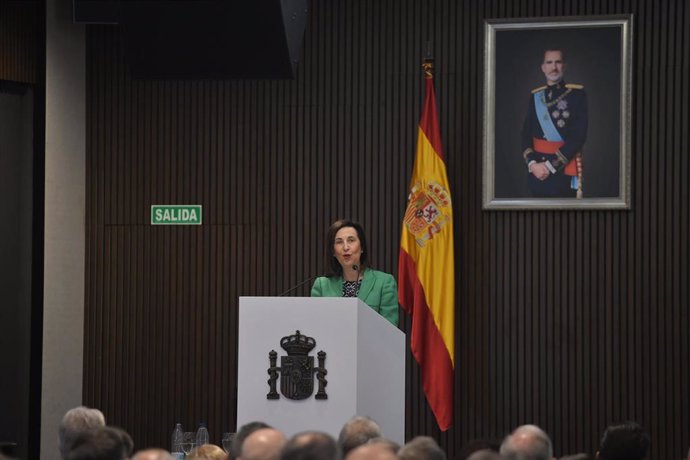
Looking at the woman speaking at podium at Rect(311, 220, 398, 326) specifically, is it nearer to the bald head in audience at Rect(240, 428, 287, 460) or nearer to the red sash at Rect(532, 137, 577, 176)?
the red sash at Rect(532, 137, 577, 176)

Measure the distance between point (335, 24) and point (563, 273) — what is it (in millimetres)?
2720

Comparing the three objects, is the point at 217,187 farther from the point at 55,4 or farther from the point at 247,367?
the point at 247,367

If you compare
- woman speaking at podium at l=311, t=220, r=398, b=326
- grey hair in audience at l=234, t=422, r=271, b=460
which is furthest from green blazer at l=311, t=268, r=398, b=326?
grey hair in audience at l=234, t=422, r=271, b=460

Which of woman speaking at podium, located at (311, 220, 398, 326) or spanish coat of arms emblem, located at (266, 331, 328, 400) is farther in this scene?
woman speaking at podium, located at (311, 220, 398, 326)

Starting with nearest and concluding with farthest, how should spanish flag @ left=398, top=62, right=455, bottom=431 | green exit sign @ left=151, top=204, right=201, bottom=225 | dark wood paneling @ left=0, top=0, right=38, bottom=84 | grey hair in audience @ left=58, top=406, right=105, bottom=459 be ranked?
grey hair in audience @ left=58, top=406, right=105, bottom=459 < spanish flag @ left=398, top=62, right=455, bottom=431 < dark wood paneling @ left=0, top=0, right=38, bottom=84 < green exit sign @ left=151, top=204, right=201, bottom=225

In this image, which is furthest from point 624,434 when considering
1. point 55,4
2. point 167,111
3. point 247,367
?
point 55,4

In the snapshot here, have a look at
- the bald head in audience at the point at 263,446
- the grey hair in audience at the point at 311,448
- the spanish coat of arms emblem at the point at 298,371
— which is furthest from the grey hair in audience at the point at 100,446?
the spanish coat of arms emblem at the point at 298,371

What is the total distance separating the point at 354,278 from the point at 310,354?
45.5 inches

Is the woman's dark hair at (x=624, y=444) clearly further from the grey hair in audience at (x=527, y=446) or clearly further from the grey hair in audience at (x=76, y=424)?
the grey hair in audience at (x=76, y=424)

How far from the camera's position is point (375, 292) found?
6.84 metres

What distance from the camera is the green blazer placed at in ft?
22.5

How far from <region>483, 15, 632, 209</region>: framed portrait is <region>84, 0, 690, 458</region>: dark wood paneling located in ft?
0.37

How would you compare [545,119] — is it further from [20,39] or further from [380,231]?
[20,39]

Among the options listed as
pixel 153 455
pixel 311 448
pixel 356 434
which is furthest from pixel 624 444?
pixel 153 455
